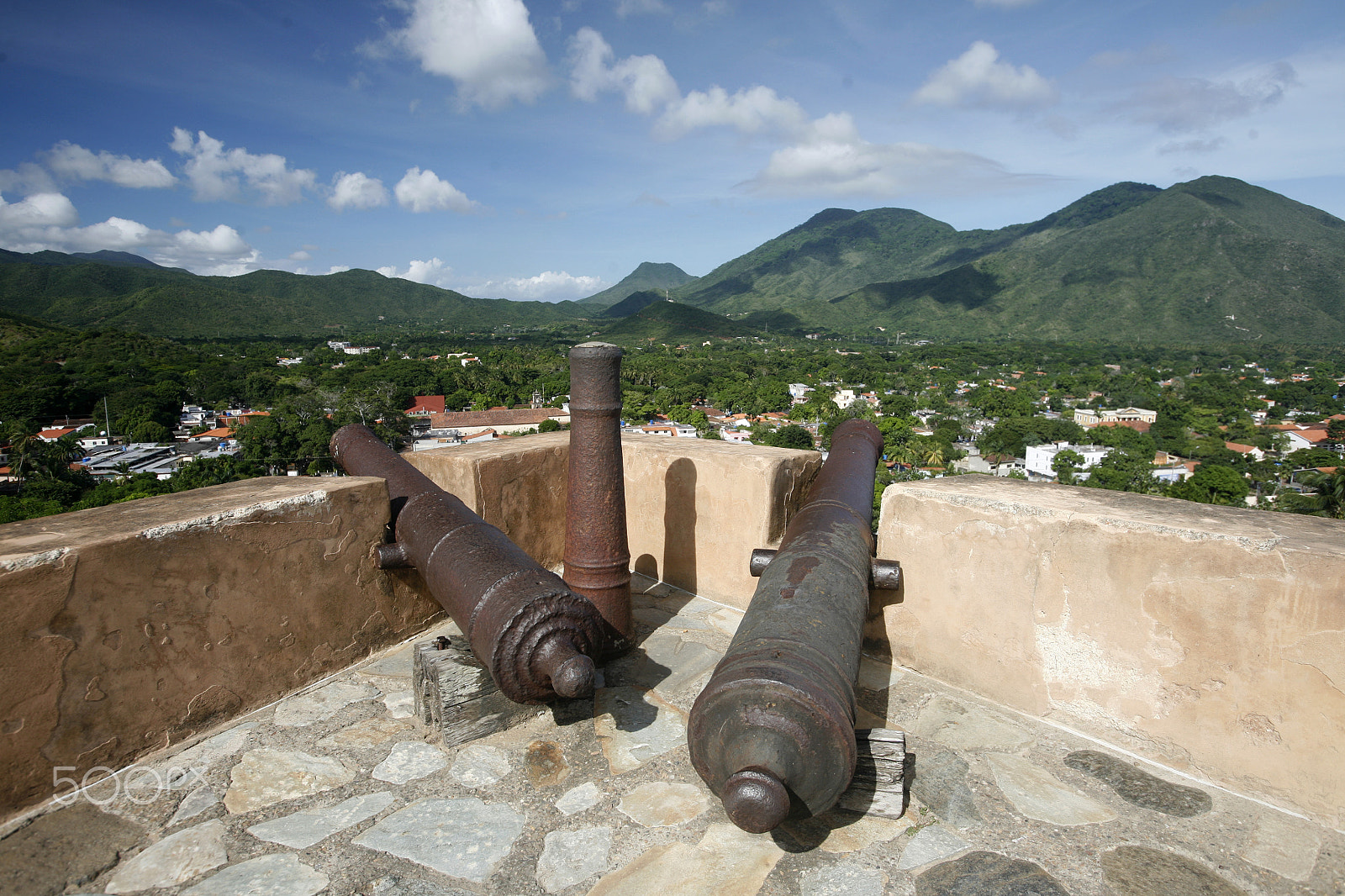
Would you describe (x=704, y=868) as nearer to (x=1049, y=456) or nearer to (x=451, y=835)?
(x=451, y=835)

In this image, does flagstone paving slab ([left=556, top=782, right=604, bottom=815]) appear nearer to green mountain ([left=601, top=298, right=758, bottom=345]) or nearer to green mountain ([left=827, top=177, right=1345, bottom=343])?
green mountain ([left=601, top=298, right=758, bottom=345])

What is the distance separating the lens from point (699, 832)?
2.00m

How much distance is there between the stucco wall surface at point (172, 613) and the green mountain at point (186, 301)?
114237 mm

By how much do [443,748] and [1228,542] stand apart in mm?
2686

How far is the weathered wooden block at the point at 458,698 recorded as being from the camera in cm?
241

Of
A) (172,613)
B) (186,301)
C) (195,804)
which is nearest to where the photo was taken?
(195,804)

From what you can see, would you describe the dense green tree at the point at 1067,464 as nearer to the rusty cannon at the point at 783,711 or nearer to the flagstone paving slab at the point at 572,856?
the rusty cannon at the point at 783,711

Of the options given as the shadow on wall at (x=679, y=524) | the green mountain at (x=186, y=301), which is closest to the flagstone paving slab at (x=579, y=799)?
the shadow on wall at (x=679, y=524)

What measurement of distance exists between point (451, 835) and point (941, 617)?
2.04m

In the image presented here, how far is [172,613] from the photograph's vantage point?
241 centimetres

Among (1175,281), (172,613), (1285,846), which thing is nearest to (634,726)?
(172,613)

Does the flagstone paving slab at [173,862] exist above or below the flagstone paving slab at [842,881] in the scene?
above

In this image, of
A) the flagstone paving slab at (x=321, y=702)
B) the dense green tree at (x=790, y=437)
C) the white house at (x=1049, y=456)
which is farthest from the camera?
the dense green tree at (x=790, y=437)

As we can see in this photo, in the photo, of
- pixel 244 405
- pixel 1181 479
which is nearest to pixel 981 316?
pixel 1181 479
